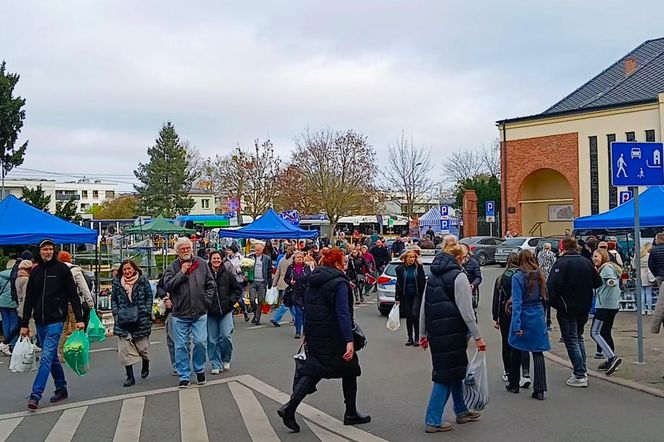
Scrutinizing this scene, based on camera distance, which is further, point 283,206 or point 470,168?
point 470,168

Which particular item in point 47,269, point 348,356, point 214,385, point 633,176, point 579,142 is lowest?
point 214,385

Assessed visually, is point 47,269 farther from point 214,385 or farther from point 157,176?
point 157,176

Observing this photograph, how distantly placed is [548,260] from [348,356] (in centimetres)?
1213

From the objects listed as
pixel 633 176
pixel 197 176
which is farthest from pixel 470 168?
pixel 633 176

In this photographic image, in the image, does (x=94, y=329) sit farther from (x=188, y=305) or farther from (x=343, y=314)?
(x=343, y=314)

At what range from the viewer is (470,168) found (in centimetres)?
8325

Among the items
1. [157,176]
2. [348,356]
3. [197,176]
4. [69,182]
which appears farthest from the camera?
[69,182]

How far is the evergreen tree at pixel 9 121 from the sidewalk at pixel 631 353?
872 inches

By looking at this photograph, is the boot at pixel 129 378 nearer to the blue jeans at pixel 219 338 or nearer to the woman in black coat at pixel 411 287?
the blue jeans at pixel 219 338

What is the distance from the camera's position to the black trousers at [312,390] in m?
7.23

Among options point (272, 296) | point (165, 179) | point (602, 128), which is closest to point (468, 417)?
point (272, 296)

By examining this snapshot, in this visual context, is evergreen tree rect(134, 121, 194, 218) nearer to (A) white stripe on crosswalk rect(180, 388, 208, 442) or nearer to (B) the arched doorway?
(B) the arched doorway

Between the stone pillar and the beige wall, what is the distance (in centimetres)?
772

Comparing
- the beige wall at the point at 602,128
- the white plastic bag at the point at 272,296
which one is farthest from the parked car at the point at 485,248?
the white plastic bag at the point at 272,296
